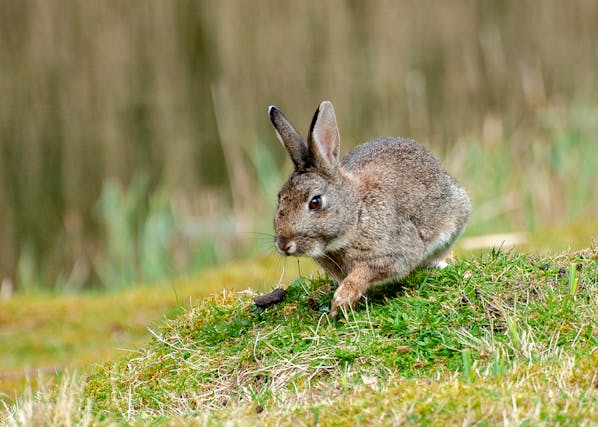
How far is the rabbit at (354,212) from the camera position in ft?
19.3

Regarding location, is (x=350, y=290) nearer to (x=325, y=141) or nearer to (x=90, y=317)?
(x=325, y=141)

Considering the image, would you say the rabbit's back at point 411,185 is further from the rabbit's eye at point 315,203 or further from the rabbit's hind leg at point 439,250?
the rabbit's eye at point 315,203

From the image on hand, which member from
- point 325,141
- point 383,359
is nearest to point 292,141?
point 325,141

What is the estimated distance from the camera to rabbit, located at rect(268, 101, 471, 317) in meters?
5.87

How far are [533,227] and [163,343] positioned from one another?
6148 mm

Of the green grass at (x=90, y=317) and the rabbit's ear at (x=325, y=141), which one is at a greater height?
the rabbit's ear at (x=325, y=141)

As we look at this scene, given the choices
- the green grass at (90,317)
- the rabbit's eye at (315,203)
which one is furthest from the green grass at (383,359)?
the green grass at (90,317)

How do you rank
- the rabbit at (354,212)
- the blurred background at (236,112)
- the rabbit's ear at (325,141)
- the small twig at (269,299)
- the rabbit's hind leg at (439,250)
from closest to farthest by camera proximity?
the rabbit at (354,212)
the rabbit's ear at (325,141)
the small twig at (269,299)
the rabbit's hind leg at (439,250)
the blurred background at (236,112)

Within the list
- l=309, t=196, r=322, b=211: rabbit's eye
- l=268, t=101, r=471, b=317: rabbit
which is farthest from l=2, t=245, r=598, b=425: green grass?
l=309, t=196, r=322, b=211: rabbit's eye

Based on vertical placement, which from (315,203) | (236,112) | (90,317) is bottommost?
(90,317)

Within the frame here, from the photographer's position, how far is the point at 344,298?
5816mm

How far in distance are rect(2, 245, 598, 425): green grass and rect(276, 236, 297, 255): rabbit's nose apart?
0.48m

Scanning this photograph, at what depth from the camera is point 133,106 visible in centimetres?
1588

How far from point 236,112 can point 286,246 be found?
946 centimetres
